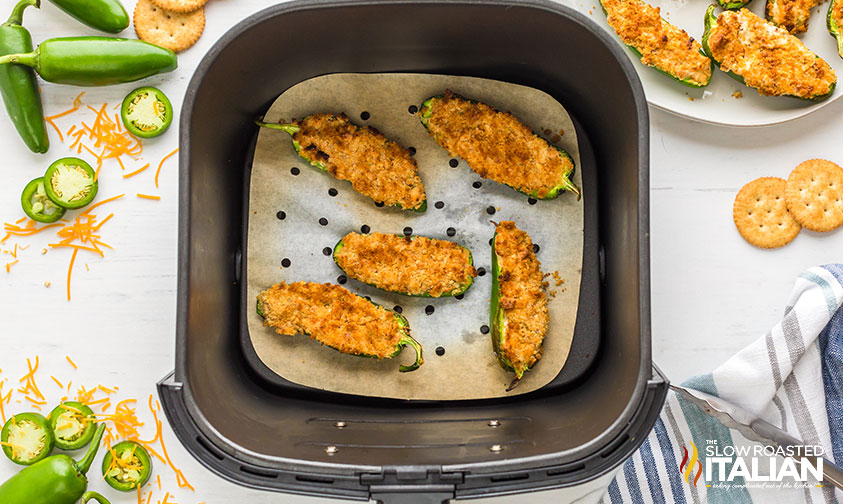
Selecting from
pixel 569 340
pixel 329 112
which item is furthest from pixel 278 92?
pixel 569 340

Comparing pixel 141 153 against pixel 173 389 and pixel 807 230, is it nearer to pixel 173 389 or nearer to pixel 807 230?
pixel 173 389

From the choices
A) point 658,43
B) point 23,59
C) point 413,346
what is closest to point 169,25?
point 23,59

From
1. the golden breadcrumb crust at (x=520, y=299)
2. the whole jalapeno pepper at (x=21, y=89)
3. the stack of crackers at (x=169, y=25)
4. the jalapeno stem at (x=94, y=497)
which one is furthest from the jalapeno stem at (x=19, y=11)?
the golden breadcrumb crust at (x=520, y=299)

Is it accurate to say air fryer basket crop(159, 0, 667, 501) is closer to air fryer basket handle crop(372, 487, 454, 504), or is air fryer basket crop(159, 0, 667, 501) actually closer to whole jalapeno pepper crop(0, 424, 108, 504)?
air fryer basket handle crop(372, 487, 454, 504)

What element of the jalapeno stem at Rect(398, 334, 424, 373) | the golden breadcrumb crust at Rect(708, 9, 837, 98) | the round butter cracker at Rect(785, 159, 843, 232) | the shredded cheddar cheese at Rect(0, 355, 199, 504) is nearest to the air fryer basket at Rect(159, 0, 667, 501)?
the jalapeno stem at Rect(398, 334, 424, 373)

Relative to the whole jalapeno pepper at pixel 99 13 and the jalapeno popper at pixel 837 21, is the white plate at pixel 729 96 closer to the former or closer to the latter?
the jalapeno popper at pixel 837 21

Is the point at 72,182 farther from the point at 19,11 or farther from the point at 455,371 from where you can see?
the point at 455,371
